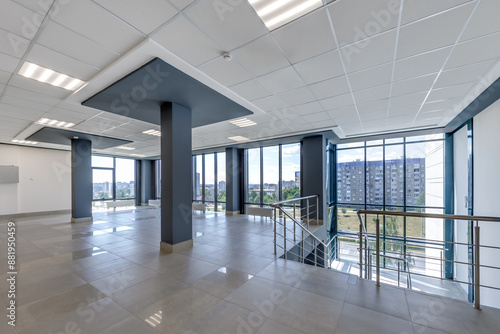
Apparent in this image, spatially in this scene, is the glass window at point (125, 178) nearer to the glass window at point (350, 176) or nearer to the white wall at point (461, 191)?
the glass window at point (350, 176)

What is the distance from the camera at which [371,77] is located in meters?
3.27

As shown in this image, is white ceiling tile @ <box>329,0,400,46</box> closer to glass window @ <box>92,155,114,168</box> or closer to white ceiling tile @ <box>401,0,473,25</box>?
white ceiling tile @ <box>401,0,473,25</box>

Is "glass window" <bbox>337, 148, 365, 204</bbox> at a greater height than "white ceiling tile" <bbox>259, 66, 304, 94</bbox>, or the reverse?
"white ceiling tile" <bbox>259, 66, 304, 94</bbox>

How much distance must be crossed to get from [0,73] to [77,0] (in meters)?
2.47

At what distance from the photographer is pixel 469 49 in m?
2.56

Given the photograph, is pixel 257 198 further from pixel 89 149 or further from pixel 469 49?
pixel 469 49

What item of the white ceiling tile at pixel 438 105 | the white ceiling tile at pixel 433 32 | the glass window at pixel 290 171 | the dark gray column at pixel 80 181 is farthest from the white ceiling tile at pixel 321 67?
the dark gray column at pixel 80 181

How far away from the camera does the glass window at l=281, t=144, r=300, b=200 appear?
8.30 m

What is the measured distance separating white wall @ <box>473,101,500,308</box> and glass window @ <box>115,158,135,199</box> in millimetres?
15054

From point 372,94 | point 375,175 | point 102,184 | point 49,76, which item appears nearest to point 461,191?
point 375,175

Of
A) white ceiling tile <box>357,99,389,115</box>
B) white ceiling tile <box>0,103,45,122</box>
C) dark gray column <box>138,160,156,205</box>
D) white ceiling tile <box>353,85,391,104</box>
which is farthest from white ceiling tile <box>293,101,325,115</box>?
dark gray column <box>138,160,156,205</box>

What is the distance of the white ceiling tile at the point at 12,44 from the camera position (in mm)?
2274

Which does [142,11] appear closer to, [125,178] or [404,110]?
[404,110]

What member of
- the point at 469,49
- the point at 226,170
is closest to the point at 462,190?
the point at 469,49
